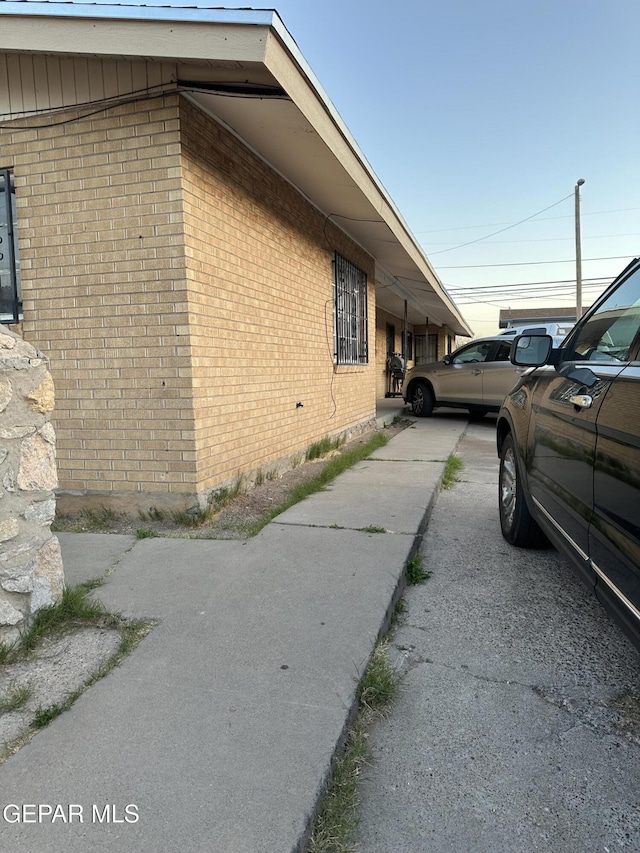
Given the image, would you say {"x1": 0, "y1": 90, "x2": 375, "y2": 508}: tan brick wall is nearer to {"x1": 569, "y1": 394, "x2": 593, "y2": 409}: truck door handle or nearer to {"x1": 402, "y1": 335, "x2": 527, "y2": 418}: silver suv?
{"x1": 569, "y1": 394, "x2": 593, "y2": 409}: truck door handle

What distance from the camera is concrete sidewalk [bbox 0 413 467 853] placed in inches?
63.5

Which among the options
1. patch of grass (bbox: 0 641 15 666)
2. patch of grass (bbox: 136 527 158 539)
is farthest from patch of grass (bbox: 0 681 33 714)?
patch of grass (bbox: 136 527 158 539)

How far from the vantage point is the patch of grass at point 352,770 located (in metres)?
1.67

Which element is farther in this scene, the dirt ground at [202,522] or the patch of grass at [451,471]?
the patch of grass at [451,471]

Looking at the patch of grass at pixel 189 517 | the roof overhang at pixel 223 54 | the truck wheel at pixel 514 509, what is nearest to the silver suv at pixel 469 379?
the truck wheel at pixel 514 509

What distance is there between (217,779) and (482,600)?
199 centimetres

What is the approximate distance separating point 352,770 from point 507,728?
25.7 inches

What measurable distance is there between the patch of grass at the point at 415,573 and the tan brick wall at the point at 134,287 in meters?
1.73

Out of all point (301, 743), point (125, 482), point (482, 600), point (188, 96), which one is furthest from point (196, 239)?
point (301, 743)

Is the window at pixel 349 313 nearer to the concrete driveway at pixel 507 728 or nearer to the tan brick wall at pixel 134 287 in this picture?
the tan brick wall at pixel 134 287

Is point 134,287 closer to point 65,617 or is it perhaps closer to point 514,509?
point 65,617

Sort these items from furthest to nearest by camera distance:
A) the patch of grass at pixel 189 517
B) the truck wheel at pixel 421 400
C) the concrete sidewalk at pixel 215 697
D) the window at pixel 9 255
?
the truck wheel at pixel 421 400 → the window at pixel 9 255 → the patch of grass at pixel 189 517 → the concrete sidewalk at pixel 215 697

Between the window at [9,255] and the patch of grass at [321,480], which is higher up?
the window at [9,255]

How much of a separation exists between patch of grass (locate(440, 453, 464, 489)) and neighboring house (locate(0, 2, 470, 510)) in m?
2.36
